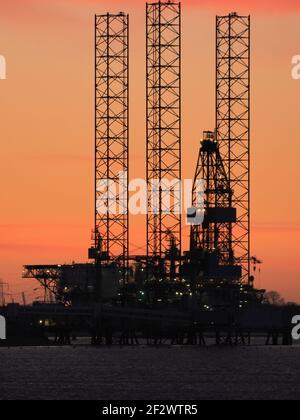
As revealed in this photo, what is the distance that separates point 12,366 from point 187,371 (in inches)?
805

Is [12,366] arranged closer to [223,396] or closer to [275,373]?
[275,373]

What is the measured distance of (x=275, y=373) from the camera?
163125 mm

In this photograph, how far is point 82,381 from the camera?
491 feet

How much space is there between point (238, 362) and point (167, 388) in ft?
137
